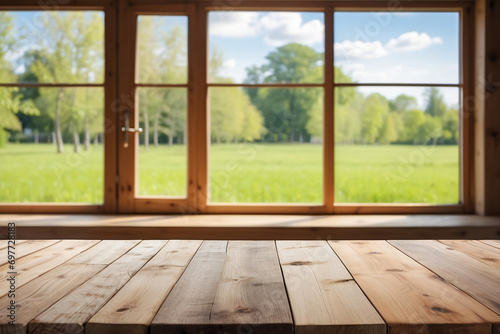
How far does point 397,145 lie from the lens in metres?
3.34

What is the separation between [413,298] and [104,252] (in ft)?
2.69

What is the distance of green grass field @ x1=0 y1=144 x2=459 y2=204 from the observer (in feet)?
10.7

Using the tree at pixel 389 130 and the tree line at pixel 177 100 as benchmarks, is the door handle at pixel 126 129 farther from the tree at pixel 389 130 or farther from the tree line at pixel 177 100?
the tree at pixel 389 130

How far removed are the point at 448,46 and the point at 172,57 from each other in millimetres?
1975

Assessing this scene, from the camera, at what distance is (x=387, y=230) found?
2.71 metres

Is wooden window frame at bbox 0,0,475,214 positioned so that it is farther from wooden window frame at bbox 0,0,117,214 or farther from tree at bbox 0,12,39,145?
tree at bbox 0,12,39,145

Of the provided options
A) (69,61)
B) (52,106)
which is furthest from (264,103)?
(52,106)

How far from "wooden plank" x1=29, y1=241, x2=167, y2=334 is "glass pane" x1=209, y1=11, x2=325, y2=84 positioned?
2.31 meters

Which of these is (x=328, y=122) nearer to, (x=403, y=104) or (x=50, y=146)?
(x=403, y=104)

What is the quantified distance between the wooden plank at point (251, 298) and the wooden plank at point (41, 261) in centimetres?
42

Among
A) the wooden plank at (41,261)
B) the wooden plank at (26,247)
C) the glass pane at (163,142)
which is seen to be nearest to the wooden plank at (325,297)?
the wooden plank at (41,261)

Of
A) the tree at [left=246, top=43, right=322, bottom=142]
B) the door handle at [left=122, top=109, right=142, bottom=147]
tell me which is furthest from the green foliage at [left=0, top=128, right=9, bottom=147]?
the tree at [left=246, top=43, right=322, bottom=142]

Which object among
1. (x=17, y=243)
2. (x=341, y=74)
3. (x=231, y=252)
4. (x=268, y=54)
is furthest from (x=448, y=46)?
(x=17, y=243)

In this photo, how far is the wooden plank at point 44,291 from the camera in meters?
0.74
